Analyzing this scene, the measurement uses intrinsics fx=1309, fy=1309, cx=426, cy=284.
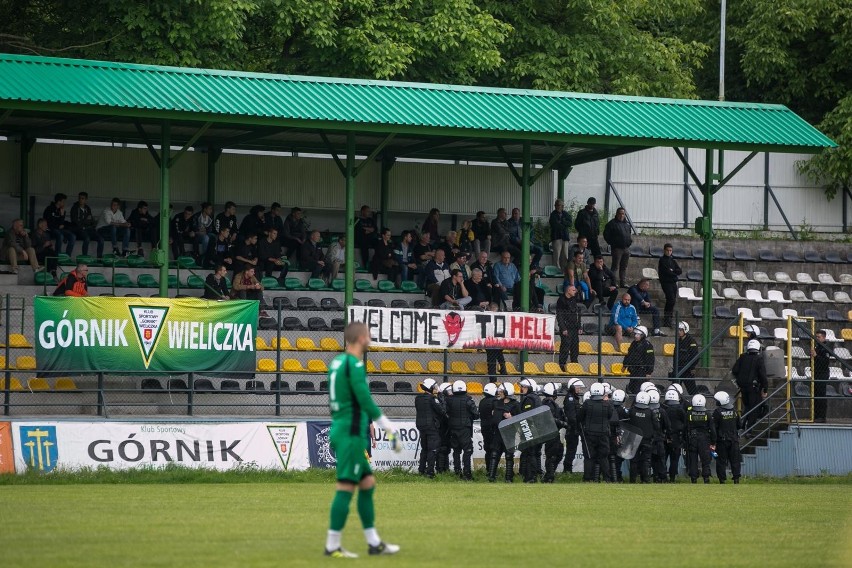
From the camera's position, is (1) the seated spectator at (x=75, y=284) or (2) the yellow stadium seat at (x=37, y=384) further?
(1) the seated spectator at (x=75, y=284)

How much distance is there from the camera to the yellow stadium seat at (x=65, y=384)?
2184cm

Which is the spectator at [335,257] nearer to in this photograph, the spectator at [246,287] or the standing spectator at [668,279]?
the spectator at [246,287]

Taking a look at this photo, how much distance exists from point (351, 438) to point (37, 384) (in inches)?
472

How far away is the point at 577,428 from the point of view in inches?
908

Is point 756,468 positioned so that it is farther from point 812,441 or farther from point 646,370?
point 646,370

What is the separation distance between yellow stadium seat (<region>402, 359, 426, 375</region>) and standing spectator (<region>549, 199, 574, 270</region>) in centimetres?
667

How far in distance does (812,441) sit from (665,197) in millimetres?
12601

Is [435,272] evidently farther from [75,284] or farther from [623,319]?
[75,284]

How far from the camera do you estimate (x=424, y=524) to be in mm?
13805

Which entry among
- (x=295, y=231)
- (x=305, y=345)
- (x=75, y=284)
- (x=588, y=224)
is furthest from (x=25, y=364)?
(x=588, y=224)

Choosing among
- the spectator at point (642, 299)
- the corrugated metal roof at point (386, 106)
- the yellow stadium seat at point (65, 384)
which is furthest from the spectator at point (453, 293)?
the yellow stadium seat at point (65, 384)

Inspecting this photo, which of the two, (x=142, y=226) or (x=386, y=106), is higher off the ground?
(x=386, y=106)

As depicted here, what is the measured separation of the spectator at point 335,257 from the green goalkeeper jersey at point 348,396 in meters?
17.2

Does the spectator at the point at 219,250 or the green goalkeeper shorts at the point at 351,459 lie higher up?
the spectator at the point at 219,250
